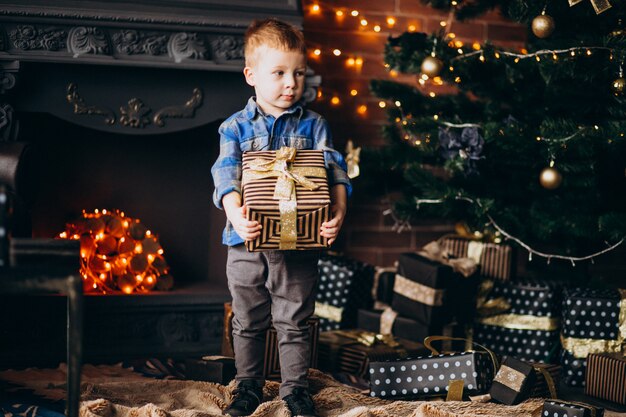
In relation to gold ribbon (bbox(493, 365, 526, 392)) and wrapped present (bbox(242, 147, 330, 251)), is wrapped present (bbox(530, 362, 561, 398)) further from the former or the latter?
wrapped present (bbox(242, 147, 330, 251))

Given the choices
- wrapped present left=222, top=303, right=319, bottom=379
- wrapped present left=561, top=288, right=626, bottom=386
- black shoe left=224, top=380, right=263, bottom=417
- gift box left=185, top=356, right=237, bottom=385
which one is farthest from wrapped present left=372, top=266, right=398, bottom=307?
black shoe left=224, top=380, right=263, bottom=417

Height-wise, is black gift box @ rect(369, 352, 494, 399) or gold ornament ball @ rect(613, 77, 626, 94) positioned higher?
gold ornament ball @ rect(613, 77, 626, 94)

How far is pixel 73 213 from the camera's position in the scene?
2832 millimetres

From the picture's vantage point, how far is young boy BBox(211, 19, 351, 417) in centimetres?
204

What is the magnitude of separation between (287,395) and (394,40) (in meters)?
1.46

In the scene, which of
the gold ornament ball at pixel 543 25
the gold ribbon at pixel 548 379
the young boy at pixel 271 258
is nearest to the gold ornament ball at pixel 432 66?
the gold ornament ball at pixel 543 25

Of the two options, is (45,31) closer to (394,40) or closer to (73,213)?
(73,213)

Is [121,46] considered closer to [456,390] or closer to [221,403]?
[221,403]

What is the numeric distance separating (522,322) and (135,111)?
1.51 metres

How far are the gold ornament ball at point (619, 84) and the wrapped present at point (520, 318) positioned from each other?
71 cm

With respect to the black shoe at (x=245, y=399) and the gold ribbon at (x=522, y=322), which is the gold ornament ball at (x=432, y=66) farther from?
the black shoe at (x=245, y=399)

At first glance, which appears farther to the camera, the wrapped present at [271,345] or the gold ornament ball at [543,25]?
the gold ornament ball at [543,25]

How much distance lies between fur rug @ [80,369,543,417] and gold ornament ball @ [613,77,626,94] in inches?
39.4

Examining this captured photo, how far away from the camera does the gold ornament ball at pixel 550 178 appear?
98.8 inches
